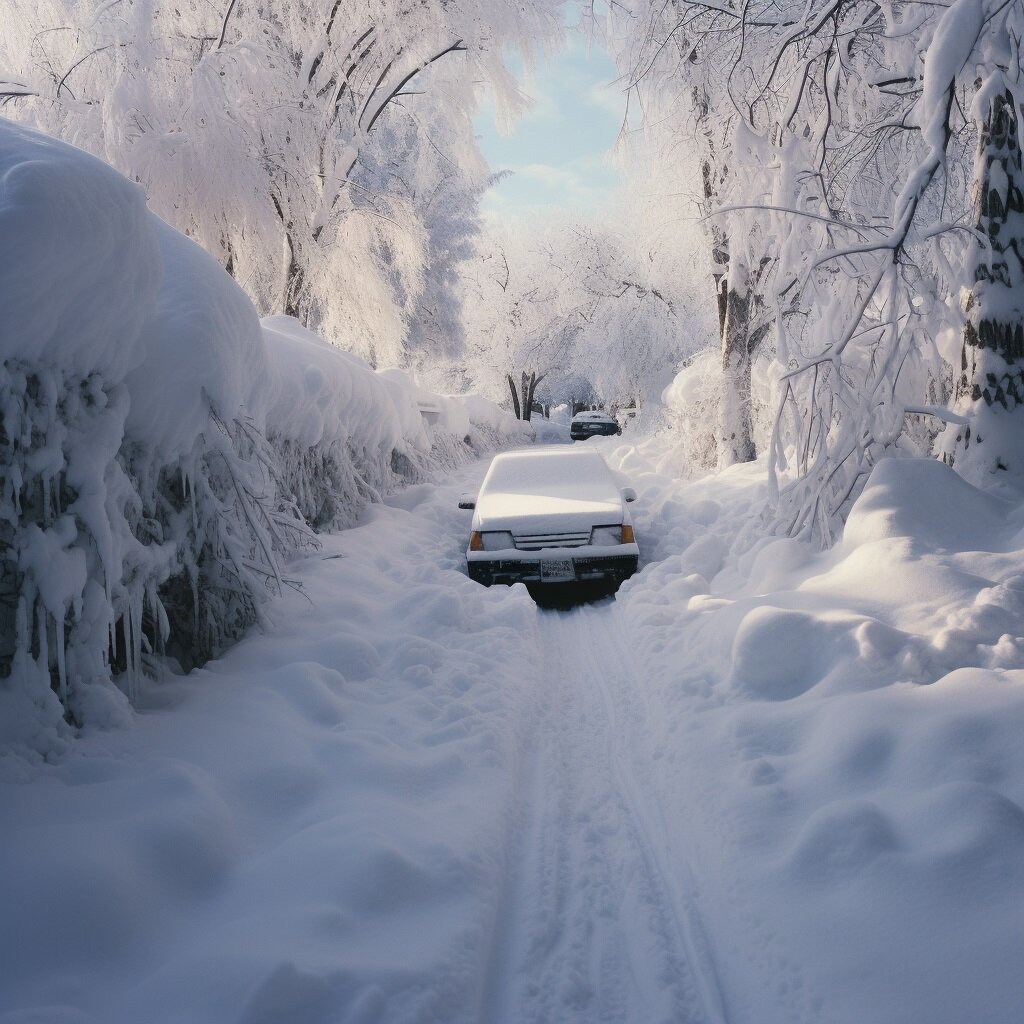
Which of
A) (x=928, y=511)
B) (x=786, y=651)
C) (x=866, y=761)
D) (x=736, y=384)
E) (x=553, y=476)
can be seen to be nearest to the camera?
(x=866, y=761)

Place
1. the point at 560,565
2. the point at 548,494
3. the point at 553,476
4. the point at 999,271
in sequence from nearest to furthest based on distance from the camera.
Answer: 1. the point at 999,271
2. the point at 560,565
3. the point at 548,494
4. the point at 553,476

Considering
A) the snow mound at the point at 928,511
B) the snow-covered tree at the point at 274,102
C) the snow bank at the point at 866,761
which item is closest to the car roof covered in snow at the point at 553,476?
the snow bank at the point at 866,761

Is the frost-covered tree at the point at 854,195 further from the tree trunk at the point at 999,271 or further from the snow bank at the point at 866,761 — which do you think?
the snow bank at the point at 866,761

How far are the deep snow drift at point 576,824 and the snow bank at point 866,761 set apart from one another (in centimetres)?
1

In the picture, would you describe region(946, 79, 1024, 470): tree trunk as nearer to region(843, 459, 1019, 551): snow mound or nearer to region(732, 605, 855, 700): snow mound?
region(843, 459, 1019, 551): snow mound

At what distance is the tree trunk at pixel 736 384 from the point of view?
35.5 feet

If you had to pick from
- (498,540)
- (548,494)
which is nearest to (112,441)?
(498,540)

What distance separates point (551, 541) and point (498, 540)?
0.50 m

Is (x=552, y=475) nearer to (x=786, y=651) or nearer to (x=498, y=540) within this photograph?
(x=498, y=540)

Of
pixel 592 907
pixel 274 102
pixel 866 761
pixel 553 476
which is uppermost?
pixel 274 102

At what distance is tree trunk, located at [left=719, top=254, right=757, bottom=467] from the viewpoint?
426 inches

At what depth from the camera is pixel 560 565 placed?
6043 mm

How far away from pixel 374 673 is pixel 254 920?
1.98 meters

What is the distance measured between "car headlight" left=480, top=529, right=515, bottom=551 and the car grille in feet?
0.30
